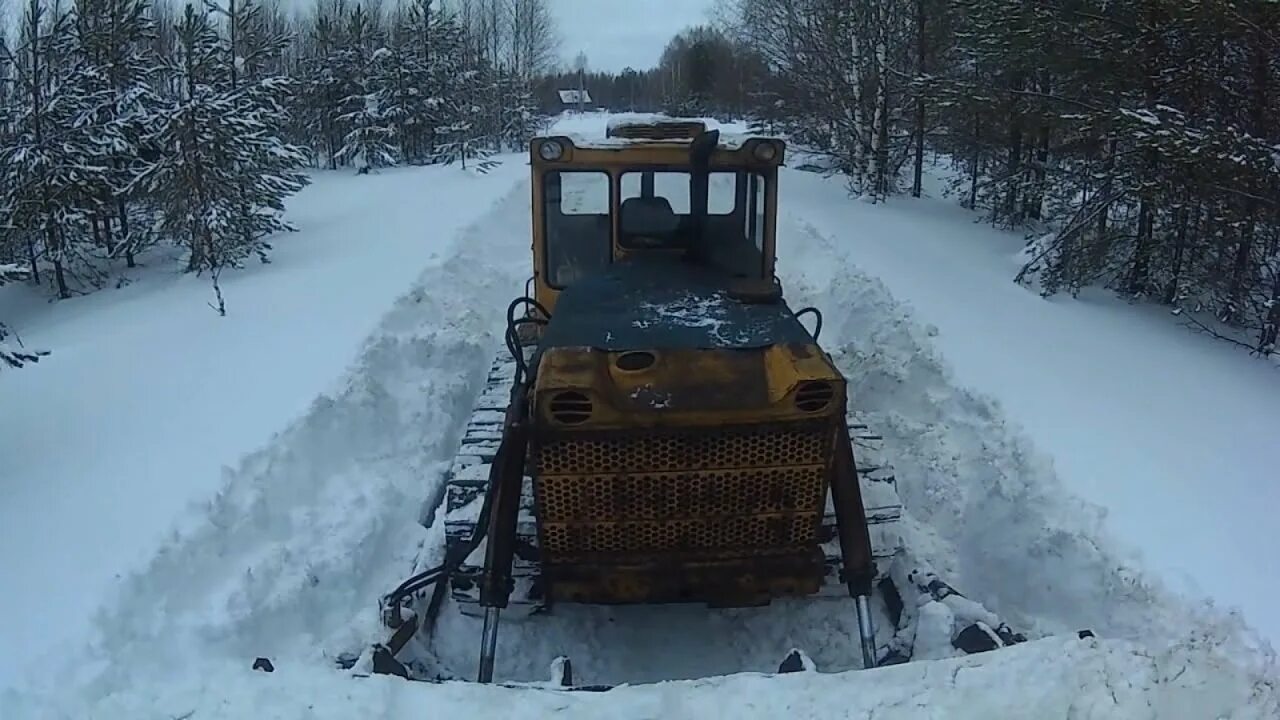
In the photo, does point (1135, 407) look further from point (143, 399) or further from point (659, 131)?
point (143, 399)

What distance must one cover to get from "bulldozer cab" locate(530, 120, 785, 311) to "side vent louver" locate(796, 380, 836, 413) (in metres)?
1.94

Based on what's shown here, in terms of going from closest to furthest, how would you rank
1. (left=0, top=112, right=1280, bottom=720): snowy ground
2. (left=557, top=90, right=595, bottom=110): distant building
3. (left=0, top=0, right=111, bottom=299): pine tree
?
(left=0, top=112, right=1280, bottom=720): snowy ground, (left=0, top=0, right=111, bottom=299): pine tree, (left=557, top=90, right=595, bottom=110): distant building

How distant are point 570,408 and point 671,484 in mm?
569

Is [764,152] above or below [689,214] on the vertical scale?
above

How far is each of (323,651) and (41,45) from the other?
1548cm

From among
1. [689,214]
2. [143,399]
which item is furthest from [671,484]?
[143,399]

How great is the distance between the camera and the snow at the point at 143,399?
4668mm

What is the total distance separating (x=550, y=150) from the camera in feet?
18.8

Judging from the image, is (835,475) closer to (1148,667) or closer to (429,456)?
(1148,667)

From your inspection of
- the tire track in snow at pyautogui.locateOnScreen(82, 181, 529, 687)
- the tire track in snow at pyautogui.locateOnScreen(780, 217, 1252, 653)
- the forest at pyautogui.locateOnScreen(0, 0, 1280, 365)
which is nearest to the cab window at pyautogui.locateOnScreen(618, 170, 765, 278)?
the tire track in snow at pyautogui.locateOnScreen(780, 217, 1252, 653)

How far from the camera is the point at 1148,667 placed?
2998mm

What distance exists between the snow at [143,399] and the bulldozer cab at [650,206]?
2.49 meters

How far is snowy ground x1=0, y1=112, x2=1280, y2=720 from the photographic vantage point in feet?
9.79

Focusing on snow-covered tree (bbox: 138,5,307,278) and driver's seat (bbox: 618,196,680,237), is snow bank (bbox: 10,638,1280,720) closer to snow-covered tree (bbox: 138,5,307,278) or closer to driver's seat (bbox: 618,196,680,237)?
driver's seat (bbox: 618,196,680,237)
